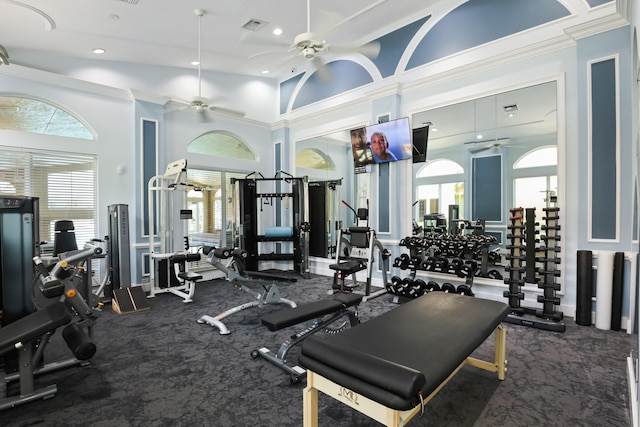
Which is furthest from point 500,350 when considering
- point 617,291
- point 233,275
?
point 233,275

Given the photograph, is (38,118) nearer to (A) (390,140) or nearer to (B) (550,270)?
(A) (390,140)

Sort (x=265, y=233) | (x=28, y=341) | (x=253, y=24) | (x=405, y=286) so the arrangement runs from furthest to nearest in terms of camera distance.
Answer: (x=265, y=233) < (x=253, y=24) < (x=405, y=286) < (x=28, y=341)

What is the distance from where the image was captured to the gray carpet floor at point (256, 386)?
1.97m

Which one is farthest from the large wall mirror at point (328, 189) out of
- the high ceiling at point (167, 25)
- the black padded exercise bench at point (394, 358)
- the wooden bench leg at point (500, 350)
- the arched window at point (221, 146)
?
the black padded exercise bench at point (394, 358)

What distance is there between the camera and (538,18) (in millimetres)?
3918

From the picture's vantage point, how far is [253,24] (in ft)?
15.4

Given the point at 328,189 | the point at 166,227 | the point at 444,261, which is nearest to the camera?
the point at 444,261

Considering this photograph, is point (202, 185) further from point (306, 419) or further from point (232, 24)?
point (306, 419)

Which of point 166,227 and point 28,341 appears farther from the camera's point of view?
point 166,227

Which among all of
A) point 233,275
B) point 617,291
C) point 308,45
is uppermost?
point 308,45

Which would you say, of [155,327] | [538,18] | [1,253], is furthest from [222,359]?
[538,18]

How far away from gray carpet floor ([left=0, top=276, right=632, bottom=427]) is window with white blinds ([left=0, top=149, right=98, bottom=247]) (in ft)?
6.78

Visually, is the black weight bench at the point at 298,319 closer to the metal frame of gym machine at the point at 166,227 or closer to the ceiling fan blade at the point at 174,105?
the metal frame of gym machine at the point at 166,227

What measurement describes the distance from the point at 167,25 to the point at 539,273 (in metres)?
5.62
